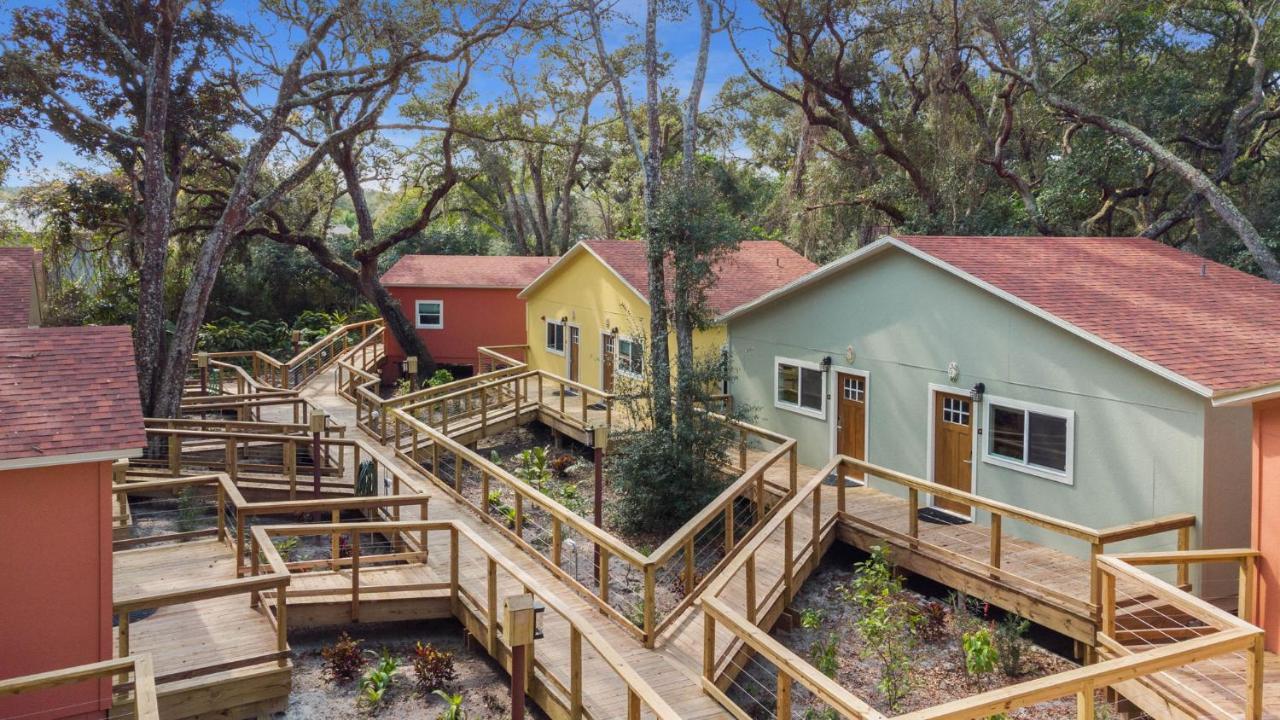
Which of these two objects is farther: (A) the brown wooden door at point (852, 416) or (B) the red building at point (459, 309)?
(B) the red building at point (459, 309)

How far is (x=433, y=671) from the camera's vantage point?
838cm

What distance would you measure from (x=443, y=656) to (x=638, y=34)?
2858 cm

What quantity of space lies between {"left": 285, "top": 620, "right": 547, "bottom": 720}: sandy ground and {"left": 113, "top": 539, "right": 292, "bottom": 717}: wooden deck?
47 centimetres

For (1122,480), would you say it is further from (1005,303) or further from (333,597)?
(333,597)

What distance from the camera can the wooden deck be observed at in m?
7.45

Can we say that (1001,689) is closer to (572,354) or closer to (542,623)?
(542,623)

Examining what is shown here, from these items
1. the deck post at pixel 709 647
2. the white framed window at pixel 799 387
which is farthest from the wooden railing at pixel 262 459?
the white framed window at pixel 799 387

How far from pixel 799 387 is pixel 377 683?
8.94m

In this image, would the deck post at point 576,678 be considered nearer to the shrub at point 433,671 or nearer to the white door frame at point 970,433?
the shrub at point 433,671

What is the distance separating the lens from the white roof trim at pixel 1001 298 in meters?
9.36

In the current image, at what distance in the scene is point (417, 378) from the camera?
2686 centimetres

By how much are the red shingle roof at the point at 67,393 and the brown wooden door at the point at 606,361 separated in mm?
12744

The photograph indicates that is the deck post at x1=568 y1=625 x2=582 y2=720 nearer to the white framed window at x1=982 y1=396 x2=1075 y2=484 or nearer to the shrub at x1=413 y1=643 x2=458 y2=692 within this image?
the shrub at x1=413 y1=643 x2=458 y2=692

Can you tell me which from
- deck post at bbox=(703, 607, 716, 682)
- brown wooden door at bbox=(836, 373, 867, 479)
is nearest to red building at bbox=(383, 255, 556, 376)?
brown wooden door at bbox=(836, 373, 867, 479)
